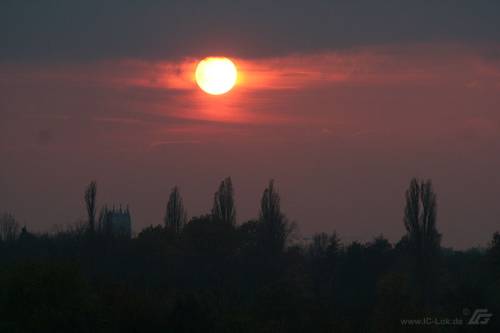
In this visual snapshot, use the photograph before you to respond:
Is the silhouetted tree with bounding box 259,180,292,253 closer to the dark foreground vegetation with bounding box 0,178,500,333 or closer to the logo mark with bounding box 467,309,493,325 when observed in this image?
the dark foreground vegetation with bounding box 0,178,500,333

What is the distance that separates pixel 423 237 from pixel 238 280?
64.7ft

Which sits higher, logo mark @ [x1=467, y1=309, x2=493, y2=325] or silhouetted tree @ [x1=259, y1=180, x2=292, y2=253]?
silhouetted tree @ [x1=259, y1=180, x2=292, y2=253]

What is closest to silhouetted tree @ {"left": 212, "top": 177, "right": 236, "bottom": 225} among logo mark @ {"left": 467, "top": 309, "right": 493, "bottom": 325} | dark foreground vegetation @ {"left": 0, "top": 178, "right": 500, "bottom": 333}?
dark foreground vegetation @ {"left": 0, "top": 178, "right": 500, "bottom": 333}

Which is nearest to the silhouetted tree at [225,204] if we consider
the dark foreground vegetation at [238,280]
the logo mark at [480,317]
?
the dark foreground vegetation at [238,280]

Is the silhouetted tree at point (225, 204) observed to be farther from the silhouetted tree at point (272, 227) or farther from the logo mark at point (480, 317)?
the logo mark at point (480, 317)

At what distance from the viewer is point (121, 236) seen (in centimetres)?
9994

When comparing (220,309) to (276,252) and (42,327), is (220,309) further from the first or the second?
(276,252)

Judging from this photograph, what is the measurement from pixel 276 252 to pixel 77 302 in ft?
128

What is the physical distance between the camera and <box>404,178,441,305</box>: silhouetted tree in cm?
6700

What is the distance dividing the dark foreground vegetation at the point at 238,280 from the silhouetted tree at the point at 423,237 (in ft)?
0.31

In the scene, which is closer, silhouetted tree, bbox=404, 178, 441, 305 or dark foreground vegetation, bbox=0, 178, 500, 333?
dark foreground vegetation, bbox=0, 178, 500, 333

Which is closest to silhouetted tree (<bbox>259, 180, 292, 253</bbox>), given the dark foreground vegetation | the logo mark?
the dark foreground vegetation

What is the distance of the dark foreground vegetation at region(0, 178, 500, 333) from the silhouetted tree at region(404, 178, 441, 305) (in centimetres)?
9

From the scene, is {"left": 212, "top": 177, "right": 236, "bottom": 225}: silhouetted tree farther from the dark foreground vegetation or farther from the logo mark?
the logo mark
